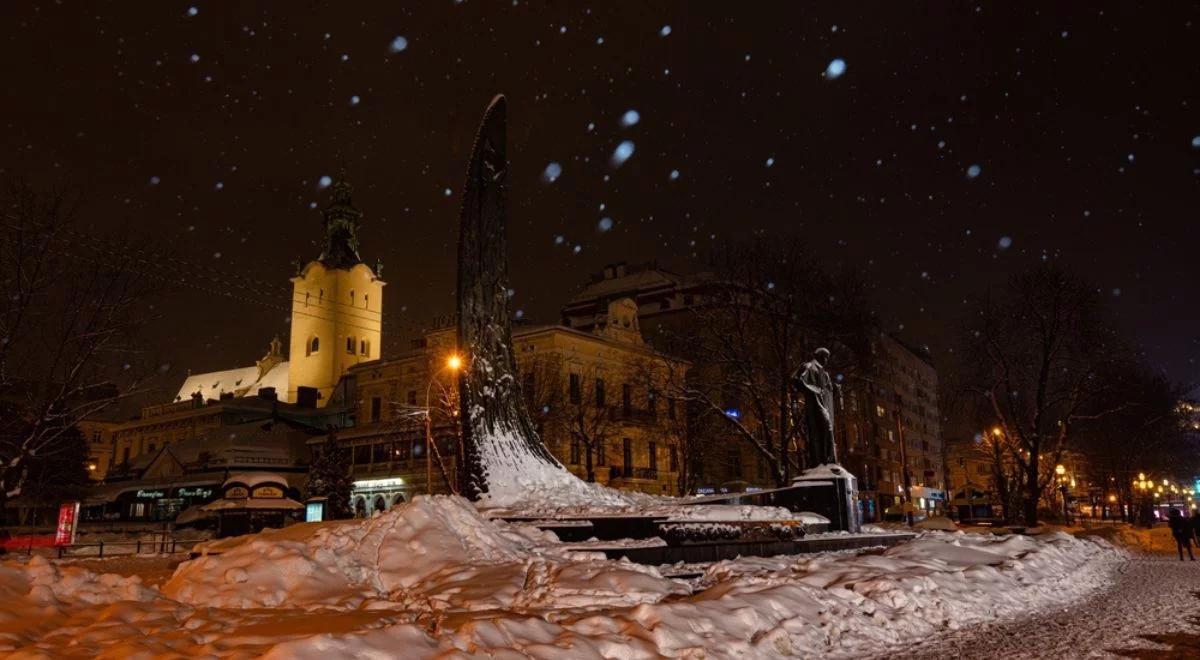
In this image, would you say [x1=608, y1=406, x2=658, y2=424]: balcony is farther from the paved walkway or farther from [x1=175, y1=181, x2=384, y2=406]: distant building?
the paved walkway

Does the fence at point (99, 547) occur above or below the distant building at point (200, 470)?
below

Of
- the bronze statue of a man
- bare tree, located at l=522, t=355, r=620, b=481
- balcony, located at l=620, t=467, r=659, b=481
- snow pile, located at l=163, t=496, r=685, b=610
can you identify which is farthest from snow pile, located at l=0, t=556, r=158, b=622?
balcony, located at l=620, t=467, r=659, b=481

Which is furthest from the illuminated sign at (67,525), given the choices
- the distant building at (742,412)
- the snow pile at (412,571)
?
the distant building at (742,412)

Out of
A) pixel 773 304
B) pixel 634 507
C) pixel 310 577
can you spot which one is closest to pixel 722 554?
pixel 634 507

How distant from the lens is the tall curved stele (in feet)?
48.4

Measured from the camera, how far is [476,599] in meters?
8.05

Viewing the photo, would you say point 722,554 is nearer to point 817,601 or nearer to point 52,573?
point 817,601

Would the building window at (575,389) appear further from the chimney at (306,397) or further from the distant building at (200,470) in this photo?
the chimney at (306,397)

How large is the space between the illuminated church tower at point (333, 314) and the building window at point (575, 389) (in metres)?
33.1

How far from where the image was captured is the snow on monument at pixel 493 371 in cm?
1442

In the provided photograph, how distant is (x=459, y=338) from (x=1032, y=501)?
24239 mm

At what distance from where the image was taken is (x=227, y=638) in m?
6.27

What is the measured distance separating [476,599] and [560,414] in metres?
34.1

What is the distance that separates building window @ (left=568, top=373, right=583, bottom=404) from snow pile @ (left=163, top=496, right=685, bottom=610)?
3442cm
